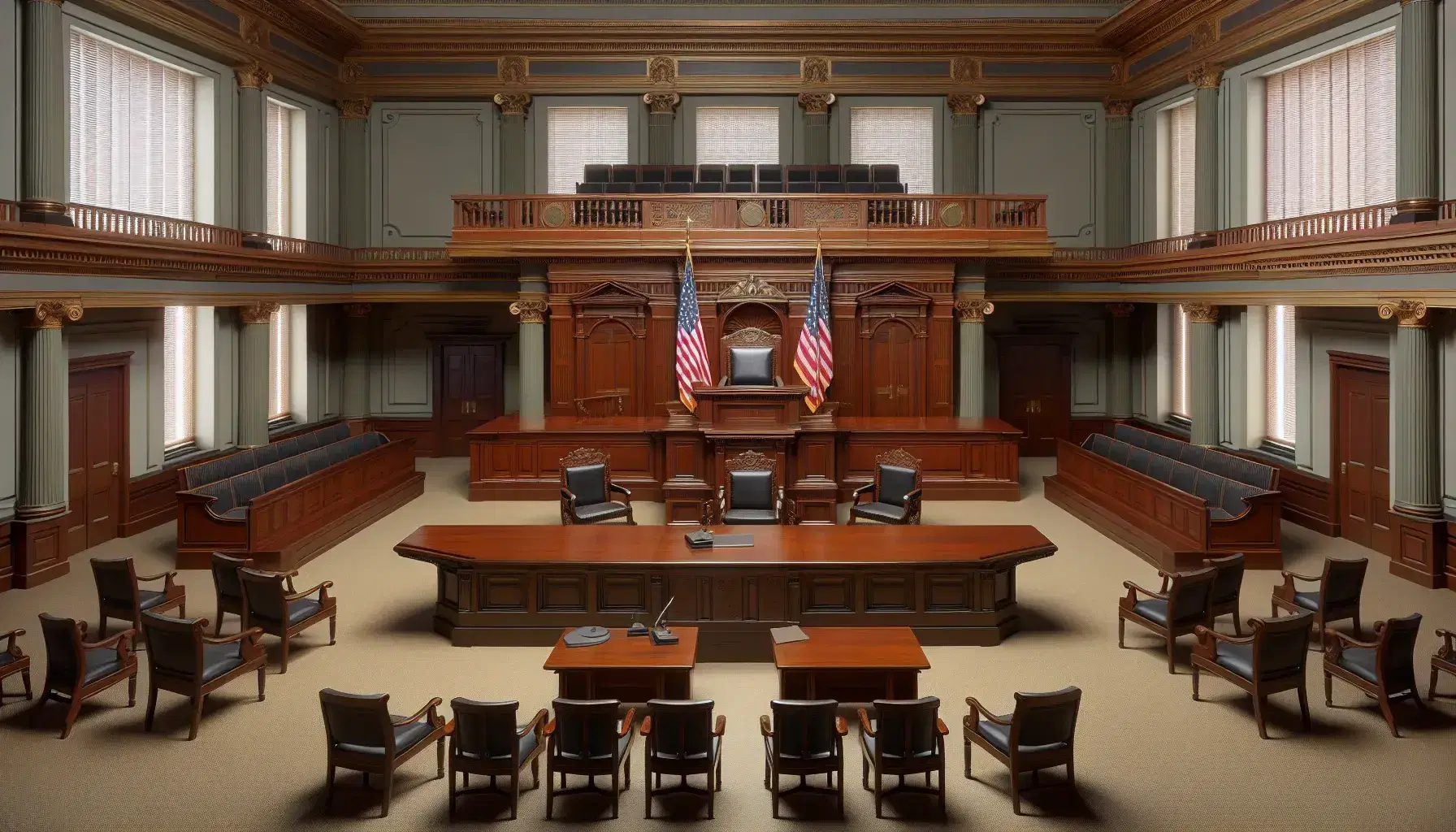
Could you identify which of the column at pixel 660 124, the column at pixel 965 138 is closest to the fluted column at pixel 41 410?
the column at pixel 660 124

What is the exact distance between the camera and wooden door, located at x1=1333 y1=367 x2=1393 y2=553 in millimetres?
13820

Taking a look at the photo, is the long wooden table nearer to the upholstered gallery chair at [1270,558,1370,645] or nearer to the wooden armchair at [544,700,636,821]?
the upholstered gallery chair at [1270,558,1370,645]

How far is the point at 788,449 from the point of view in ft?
48.8

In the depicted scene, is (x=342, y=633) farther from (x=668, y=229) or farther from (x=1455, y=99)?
(x=1455, y=99)

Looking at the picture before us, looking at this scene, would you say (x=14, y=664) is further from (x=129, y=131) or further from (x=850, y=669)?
(x=129, y=131)

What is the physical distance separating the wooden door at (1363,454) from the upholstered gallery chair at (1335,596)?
173 inches

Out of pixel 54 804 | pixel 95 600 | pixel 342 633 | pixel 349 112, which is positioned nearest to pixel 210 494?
pixel 95 600

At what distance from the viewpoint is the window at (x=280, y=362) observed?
19.7 m

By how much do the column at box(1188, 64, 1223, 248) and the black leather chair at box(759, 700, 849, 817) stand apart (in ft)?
44.6

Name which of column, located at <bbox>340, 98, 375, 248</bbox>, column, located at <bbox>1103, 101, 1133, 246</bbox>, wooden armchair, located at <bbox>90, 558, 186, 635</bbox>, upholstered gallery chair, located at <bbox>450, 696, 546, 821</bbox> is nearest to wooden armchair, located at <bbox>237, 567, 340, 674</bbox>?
wooden armchair, located at <bbox>90, 558, 186, 635</bbox>

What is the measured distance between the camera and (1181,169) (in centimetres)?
1992

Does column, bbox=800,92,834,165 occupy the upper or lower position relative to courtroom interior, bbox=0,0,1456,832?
upper

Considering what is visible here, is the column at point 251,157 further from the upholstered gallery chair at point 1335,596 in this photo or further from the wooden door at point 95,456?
the upholstered gallery chair at point 1335,596

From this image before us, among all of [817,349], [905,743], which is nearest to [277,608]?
[905,743]
